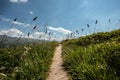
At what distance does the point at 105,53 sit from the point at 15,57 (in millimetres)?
5227

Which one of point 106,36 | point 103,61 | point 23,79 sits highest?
point 106,36

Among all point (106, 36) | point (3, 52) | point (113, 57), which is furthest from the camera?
point (106, 36)

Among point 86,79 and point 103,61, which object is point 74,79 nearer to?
point 86,79

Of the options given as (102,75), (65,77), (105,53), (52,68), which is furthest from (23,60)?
(102,75)

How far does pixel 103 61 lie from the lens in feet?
28.0

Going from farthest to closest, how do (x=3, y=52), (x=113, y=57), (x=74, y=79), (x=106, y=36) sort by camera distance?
(x=106, y=36) → (x=3, y=52) → (x=113, y=57) → (x=74, y=79)

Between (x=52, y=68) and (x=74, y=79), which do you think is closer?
(x=74, y=79)

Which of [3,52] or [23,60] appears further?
[3,52]

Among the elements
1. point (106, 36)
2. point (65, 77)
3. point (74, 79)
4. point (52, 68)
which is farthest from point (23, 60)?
point (106, 36)

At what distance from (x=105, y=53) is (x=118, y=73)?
7.17 feet

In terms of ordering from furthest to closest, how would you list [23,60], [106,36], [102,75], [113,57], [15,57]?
[106,36]
[15,57]
[23,60]
[113,57]
[102,75]

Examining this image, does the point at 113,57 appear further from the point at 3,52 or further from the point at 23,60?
the point at 3,52

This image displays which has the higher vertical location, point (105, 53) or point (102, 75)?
point (105, 53)

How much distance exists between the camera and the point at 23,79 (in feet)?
27.7
